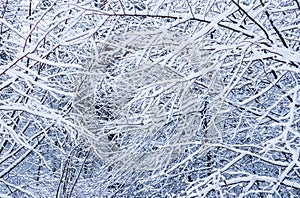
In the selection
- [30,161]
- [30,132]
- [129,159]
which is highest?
[129,159]

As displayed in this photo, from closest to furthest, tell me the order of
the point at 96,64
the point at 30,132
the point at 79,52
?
the point at 96,64, the point at 79,52, the point at 30,132

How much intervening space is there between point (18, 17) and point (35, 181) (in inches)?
70.1

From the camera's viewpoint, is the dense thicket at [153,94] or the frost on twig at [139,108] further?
the frost on twig at [139,108]

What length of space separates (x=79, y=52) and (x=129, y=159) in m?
A: 1.43

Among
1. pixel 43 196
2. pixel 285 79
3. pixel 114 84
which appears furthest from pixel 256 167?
pixel 43 196

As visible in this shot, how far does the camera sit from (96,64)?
12.0 feet

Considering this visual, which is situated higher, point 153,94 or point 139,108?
point 153,94

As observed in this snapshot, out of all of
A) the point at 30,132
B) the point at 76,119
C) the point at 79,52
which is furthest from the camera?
the point at 30,132

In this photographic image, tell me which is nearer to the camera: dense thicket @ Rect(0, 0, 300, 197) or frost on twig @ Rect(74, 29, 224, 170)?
dense thicket @ Rect(0, 0, 300, 197)

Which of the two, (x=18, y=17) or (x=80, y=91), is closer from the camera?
(x=80, y=91)

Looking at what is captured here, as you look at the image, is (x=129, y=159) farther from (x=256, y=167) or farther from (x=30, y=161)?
(x=30, y=161)

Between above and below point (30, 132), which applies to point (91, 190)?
below

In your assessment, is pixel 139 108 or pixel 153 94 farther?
pixel 139 108

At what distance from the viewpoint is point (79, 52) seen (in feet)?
15.9
